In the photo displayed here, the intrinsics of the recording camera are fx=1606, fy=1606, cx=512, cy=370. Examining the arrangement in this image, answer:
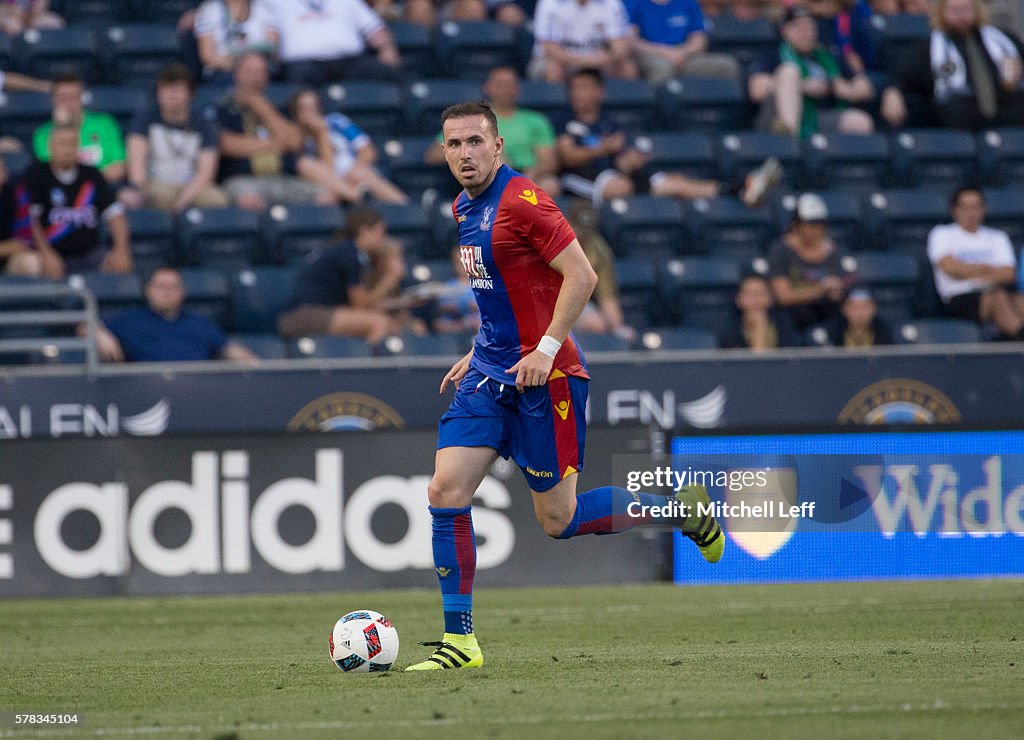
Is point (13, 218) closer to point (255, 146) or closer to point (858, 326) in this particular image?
point (255, 146)

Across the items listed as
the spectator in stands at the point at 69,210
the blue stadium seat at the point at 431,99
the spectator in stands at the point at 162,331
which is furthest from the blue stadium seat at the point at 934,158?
the spectator in stands at the point at 69,210

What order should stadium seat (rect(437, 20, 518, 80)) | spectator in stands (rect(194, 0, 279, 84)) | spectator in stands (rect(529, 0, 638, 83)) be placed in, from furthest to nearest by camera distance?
stadium seat (rect(437, 20, 518, 80)) < spectator in stands (rect(529, 0, 638, 83)) < spectator in stands (rect(194, 0, 279, 84))

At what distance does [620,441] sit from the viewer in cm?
1117

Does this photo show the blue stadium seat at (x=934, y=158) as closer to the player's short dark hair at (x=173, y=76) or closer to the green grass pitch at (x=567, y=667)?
the green grass pitch at (x=567, y=667)

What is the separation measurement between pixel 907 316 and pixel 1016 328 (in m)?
1.06

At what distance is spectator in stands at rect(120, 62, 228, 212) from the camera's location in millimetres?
13250

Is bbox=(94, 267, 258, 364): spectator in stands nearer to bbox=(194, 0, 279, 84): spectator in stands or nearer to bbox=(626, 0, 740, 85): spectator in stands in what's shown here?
bbox=(194, 0, 279, 84): spectator in stands

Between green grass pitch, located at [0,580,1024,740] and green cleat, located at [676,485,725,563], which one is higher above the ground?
green cleat, located at [676,485,725,563]

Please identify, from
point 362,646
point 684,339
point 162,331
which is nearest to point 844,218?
point 684,339

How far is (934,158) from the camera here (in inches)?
620

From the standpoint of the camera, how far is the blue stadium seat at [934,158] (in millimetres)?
15695

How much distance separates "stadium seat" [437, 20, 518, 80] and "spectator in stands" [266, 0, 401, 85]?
76 cm

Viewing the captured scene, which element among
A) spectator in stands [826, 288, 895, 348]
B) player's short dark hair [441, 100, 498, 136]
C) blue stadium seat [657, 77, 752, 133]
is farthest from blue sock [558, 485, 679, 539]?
blue stadium seat [657, 77, 752, 133]

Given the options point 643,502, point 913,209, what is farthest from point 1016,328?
point 643,502
